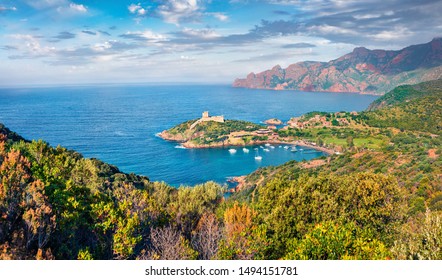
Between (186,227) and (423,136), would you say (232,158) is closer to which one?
(423,136)

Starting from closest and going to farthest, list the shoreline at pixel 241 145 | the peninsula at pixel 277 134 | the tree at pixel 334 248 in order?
the tree at pixel 334 248
the peninsula at pixel 277 134
the shoreline at pixel 241 145

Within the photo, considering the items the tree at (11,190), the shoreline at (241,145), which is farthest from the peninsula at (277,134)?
the tree at (11,190)

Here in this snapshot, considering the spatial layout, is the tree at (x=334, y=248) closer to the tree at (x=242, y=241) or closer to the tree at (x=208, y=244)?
the tree at (x=242, y=241)

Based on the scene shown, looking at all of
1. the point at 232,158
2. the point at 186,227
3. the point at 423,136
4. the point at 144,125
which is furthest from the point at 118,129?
the point at 186,227

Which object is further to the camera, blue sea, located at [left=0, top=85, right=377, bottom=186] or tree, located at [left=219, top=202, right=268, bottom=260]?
blue sea, located at [left=0, top=85, right=377, bottom=186]

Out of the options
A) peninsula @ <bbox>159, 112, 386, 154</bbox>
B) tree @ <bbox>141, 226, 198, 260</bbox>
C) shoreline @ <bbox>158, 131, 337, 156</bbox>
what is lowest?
shoreline @ <bbox>158, 131, 337, 156</bbox>

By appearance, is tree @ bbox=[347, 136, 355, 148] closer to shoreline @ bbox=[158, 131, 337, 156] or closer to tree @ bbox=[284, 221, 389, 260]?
shoreline @ bbox=[158, 131, 337, 156]

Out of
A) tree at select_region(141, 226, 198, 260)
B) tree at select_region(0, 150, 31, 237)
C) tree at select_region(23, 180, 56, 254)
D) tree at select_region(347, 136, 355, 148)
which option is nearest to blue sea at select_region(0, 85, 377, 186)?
tree at select_region(347, 136, 355, 148)

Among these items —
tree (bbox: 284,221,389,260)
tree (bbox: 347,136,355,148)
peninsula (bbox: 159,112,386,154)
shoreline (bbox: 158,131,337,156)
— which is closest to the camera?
tree (bbox: 284,221,389,260)

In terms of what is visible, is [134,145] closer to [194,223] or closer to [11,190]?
Answer: [194,223]

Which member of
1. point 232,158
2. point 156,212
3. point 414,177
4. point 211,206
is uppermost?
point 156,212

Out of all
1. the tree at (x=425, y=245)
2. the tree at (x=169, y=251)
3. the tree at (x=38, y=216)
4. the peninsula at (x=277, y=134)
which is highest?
the tree at (x=38, y=216)
